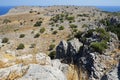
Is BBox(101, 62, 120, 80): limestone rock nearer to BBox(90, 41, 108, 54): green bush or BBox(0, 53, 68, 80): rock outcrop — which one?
BBox(90, 41, 108, 54): green bush

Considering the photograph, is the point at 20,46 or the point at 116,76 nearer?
the point at 116,76

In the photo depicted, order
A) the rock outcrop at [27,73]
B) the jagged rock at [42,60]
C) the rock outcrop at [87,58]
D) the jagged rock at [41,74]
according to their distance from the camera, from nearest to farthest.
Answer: the jagged rock at [41,74] → the rock outcrop at [27,73] → the jagged rock at [42,60] → the rock outcrop at [87,58]

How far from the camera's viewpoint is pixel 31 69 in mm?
18812

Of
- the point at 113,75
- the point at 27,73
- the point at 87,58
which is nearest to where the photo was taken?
the point at 27,73

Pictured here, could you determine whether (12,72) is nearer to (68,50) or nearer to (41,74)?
(41,74)

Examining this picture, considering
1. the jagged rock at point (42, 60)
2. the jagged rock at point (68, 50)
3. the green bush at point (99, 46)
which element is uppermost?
the jagged rock at point (42, 60)

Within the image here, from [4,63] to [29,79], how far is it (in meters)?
4.00

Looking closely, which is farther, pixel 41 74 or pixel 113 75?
pixel 113 75

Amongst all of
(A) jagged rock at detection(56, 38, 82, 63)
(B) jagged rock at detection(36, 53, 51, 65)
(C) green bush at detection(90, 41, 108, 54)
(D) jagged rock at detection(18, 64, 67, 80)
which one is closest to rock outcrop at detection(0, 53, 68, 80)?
(D) jagged rock at detection(18, 64, 67, 80)

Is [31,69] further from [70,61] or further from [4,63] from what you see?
[70,61]

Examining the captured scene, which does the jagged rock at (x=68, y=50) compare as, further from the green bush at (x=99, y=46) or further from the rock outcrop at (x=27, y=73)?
the rock outcrop at (x=27, y=73)

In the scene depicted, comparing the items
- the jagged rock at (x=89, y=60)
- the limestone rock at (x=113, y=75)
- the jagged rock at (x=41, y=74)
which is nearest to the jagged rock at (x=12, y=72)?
the jagged rock at (x=41, y=74)

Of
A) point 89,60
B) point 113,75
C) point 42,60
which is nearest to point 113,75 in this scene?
point 113,75

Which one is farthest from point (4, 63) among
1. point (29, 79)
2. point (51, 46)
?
point (51, 46)
